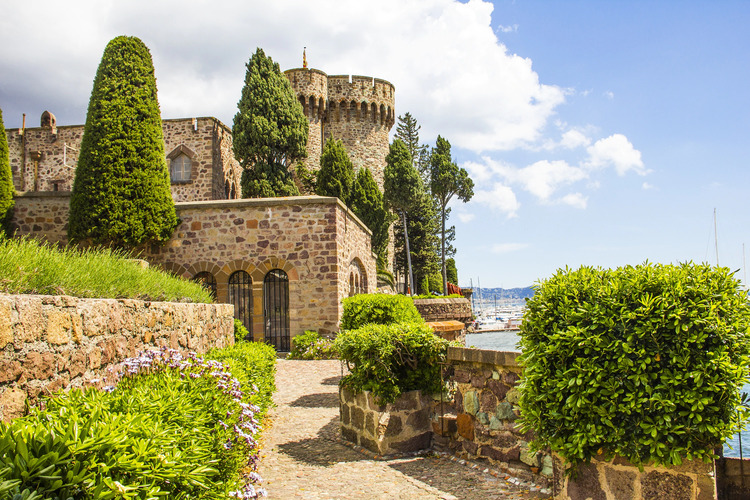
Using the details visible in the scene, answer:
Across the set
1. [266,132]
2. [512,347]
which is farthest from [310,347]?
[512,347]

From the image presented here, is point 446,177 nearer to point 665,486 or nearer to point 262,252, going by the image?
point 262,252

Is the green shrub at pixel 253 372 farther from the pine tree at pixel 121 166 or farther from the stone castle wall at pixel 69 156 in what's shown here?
the stone castle wall at pixel 69 156

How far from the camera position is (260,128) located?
80.2 ft

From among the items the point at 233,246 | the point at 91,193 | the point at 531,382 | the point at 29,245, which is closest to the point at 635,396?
the point at 531,382

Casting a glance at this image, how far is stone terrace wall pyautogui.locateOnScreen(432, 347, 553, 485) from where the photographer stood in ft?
16.5

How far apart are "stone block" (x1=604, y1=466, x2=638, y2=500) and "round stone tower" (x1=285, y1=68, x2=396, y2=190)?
31.1m

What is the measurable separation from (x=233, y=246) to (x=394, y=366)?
10210 millimetres

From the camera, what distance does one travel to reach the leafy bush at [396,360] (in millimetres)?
6016

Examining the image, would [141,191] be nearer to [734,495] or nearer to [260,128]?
[260,128]

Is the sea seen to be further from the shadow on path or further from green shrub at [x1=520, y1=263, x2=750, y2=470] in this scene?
the shadow on path

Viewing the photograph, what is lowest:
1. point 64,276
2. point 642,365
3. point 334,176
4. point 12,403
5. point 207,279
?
point 12,403

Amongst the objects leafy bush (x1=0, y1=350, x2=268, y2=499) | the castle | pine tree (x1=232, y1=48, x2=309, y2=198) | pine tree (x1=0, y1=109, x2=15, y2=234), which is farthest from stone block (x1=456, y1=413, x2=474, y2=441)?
pine tree (x1=232, y1=48, x2=309, y2=198)

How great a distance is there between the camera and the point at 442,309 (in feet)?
69.4

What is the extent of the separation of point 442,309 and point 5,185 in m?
14.8
